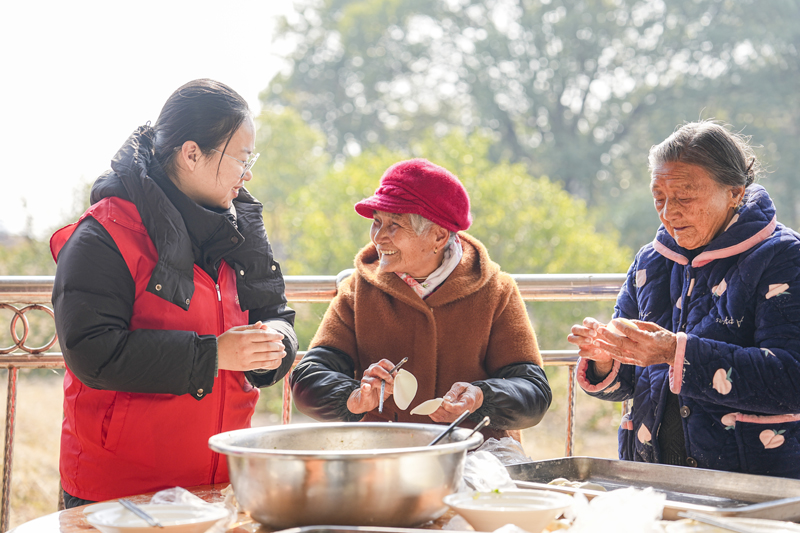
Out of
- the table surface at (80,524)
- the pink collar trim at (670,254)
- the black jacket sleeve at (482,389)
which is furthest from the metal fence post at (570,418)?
the table surface at (80,524)

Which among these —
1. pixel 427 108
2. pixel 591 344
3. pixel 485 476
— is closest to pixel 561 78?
pixel 427 108

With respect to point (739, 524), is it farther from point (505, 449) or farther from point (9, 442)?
point (9, 442)

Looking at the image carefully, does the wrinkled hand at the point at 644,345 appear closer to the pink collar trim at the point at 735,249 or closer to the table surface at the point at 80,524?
the pink collar trim at the point at 735,249

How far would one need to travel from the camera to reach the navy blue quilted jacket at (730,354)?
1.71m

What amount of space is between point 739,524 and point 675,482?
1.35 feet

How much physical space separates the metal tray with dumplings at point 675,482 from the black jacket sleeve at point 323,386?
26.9 inches

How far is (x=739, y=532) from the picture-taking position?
3.34ft

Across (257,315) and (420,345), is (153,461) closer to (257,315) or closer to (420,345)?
(257,315)

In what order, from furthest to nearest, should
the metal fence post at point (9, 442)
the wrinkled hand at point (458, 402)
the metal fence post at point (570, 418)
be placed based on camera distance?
the metal fence post at point (570, 418), the metal fence post at point (9, 442), the wrinkled hand at point (458, 402)

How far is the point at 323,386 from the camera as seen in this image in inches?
80.7

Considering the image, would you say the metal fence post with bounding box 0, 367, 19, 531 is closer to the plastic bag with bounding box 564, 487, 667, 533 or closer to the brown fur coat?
the brown fur coat

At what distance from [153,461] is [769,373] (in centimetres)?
145

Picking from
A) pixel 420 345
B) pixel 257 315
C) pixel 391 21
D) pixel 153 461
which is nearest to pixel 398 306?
pixel 420 345

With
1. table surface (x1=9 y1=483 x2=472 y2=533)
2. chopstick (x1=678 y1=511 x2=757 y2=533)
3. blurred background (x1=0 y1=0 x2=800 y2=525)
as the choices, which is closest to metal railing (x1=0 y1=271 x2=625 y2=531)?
table surface (x1=9 y1=483 x2=472 y2=533)
